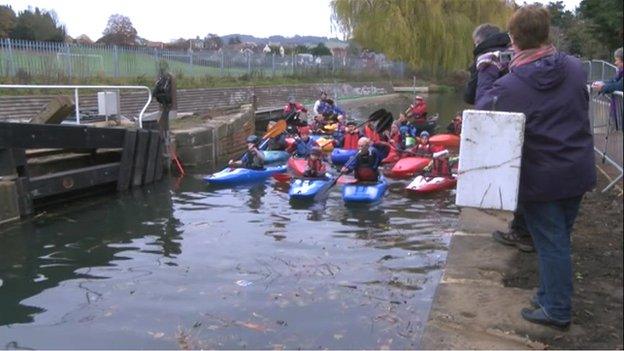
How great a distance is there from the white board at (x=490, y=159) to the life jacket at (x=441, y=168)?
337 inches

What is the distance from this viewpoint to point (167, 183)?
13.6 meters

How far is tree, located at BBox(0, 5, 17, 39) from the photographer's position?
34.0 m

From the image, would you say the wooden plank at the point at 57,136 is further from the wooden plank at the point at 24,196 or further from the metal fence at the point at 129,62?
the metal fence at the point at 129,62

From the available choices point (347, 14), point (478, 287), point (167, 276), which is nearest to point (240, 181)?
point (167, 276)

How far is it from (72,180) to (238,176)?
3.30m

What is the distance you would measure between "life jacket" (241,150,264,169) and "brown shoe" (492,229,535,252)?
8672 millimetres

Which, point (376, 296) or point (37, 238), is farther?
point (37, 238)

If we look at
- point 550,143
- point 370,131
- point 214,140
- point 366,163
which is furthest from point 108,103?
point 550,143

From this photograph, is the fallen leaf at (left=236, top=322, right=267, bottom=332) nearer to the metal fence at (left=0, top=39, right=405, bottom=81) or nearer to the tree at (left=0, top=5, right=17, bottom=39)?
the metal fence at (left=0, top=39, right=405, bottom=81)

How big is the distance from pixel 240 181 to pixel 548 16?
10085 millimetres

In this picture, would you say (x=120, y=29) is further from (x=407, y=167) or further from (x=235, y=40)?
(x=407, y=167)

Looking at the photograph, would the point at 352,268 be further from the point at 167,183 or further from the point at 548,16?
the point at 167,183

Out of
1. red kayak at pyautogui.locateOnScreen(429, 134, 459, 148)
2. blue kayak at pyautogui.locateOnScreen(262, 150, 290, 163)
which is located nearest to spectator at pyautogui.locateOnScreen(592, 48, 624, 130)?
blue kayak at pyautogui.locateOnScreen(262, 150, 290, 163)

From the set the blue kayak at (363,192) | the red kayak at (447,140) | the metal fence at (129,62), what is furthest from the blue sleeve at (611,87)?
the metal fence at (129,62)
